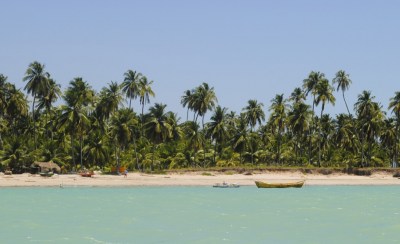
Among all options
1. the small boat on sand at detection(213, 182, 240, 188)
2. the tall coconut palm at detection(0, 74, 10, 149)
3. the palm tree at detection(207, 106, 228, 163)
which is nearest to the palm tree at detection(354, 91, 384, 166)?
the palm tree at detection(207, 106, 228, 163)

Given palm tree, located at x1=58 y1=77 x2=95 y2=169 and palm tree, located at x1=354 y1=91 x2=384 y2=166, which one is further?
palm tree, located at x1=354 y1=91 x2=384 y2=166

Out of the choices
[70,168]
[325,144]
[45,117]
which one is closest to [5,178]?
[70,168]

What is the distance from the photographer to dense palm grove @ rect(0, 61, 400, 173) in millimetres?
85688

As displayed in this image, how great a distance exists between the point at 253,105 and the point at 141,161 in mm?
30072

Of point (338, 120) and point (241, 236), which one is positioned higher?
point (338, 120)

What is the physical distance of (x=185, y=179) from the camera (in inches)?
3044

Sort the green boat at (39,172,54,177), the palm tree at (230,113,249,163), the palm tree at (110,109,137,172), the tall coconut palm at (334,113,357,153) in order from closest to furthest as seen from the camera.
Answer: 1. the green boat at (39,172,54,177)
2. the palm tree at (110,109,137,172)
3. the palm tree at (230,113,249,163)
4. the tall coconut palm at (334,113,357,153)

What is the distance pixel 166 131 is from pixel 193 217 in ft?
170

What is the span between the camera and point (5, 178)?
6756 centimetres

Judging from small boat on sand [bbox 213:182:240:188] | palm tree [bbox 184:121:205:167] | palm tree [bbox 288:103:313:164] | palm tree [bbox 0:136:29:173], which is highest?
palm tree [bbox 288:103:313:164]

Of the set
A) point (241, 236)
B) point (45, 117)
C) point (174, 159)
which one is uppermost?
point (45, 117)

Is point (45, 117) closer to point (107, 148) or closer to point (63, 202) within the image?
point (107, 148)

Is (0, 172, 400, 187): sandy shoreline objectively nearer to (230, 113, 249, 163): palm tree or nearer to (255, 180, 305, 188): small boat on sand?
(255, 180, 305, 188): small boat on sand

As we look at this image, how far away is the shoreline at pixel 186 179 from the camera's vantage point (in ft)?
222
